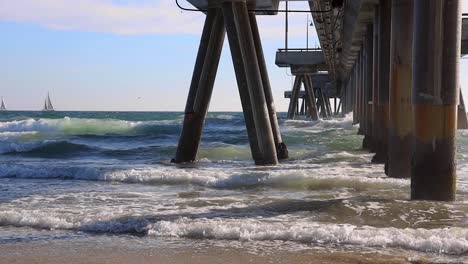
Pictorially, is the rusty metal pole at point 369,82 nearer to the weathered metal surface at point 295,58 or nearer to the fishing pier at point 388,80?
the fishing pier at point 388,80

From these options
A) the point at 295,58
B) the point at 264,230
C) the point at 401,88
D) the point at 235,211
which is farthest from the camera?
the point at 295,58

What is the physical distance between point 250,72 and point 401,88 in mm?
3258

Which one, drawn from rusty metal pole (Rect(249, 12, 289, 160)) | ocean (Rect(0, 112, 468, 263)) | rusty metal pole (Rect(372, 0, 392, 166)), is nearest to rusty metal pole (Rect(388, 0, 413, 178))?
ocean (Rect(0, 112, 468, 263))

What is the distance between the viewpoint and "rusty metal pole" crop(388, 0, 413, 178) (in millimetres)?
10734

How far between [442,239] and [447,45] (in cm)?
251

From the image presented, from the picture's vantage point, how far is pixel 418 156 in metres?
7.71

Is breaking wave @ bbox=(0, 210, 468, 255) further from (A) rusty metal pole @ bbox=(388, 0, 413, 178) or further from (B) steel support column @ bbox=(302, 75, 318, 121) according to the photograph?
(B) steel support column @ bbox=(302, 75, 318, 121)

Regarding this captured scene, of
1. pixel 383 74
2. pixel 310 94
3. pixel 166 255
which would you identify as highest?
pixel 310 94

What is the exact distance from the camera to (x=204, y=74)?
564 inches

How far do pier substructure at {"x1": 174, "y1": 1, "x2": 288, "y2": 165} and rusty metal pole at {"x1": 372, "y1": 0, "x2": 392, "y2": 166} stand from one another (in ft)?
7.34

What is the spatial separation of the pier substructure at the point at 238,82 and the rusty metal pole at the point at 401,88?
2.81 metres

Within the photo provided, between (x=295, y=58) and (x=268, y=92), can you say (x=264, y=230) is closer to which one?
(x=268, y=92)

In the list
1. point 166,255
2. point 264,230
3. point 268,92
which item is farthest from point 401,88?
point 166,255

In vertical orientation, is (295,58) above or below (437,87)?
above
